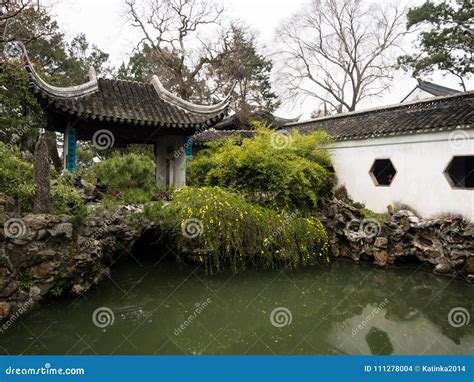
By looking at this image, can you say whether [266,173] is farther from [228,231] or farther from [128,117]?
[128,117]

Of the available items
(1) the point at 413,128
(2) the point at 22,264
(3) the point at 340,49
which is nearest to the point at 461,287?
(1) the point at 413,128

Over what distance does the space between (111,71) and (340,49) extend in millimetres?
14362

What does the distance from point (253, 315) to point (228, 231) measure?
1.83m

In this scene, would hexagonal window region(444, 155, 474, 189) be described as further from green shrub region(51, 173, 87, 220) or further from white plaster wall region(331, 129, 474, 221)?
green shrub region(51, 173, 87, 220)

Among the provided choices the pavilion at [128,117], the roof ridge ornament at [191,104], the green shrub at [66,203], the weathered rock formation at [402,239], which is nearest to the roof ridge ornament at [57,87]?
the pavilion at [128,117]

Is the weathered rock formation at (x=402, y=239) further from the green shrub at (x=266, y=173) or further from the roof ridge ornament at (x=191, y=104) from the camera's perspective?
the roof ridge ornament at (x=191, y=104)

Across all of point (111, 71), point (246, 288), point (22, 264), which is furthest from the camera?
point (111, 71)

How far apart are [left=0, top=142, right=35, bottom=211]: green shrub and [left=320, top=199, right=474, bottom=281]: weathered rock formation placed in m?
5.74

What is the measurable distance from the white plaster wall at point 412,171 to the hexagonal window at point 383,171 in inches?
5.2

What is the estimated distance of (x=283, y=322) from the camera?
4.83 metres

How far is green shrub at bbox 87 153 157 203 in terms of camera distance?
7016 millimetres

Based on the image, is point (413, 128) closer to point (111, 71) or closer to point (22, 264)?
point (22, 264)

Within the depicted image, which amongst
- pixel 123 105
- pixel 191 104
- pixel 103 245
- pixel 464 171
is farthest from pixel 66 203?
pixel 464 171

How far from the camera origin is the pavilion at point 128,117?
26.7 feet
